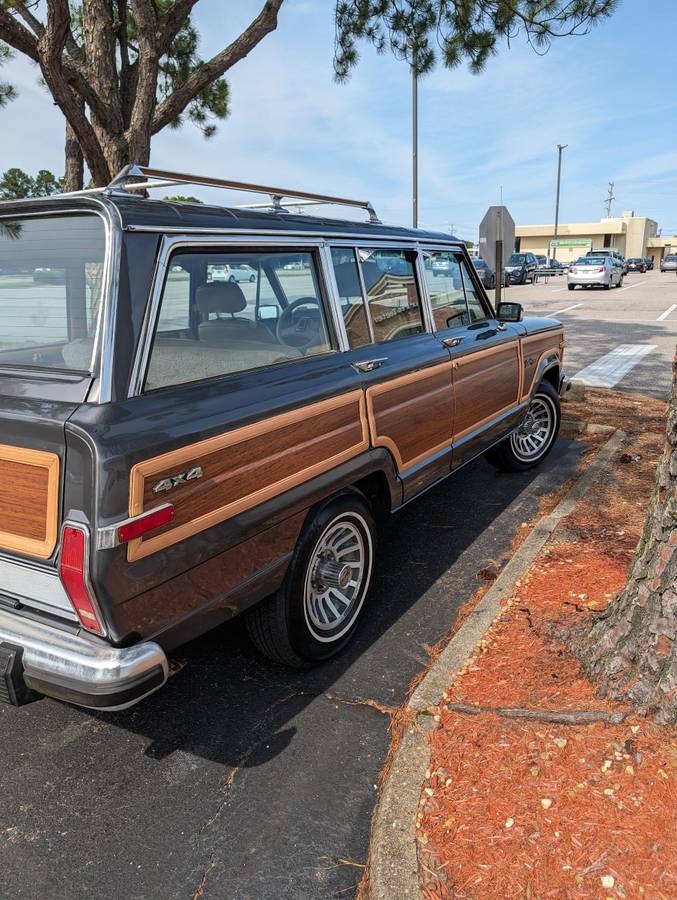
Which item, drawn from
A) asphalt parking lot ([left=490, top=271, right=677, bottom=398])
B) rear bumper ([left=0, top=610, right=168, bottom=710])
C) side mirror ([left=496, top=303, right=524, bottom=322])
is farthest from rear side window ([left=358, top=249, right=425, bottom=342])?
asphalt parking lot ([left=490, top=271, right=677, bottom=398])

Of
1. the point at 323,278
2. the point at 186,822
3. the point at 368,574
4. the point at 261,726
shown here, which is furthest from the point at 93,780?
the point at 323,278

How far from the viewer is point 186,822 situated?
2277 millimetres

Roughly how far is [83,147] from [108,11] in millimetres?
1661

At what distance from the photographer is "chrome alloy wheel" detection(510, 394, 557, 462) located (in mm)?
5766

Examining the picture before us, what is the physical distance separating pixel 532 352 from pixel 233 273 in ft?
10.9

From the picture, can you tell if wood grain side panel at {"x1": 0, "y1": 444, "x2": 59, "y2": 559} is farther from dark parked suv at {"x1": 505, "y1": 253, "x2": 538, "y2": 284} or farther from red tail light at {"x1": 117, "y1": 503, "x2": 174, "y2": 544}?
dark parked suv at {"x1": 505, "y1": 253, "x2": 538, "y2": 284}

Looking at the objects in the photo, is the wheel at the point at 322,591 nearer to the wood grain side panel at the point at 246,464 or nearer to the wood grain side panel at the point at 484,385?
the wood grain side panel at the point at 246,464

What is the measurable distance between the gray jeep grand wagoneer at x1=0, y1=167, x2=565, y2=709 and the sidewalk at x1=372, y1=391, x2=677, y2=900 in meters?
0.84

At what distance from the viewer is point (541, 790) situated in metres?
2.12

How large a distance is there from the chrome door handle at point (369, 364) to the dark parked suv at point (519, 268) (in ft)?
111

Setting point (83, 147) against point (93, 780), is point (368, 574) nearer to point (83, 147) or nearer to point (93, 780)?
point (93, 780)

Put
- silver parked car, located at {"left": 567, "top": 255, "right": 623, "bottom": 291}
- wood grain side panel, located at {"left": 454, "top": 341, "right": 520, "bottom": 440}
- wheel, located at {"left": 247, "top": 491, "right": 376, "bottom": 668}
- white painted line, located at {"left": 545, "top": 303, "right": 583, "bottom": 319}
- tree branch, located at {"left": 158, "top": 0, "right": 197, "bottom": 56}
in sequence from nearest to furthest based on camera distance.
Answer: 1. wheel, located at {"left": 247, "top": 491, "right": 376, "bottom": 668}
2. wood grain side panel, located at {"left": 454, "top": 341, "right": 520, "bottom": 440}
3. tree branch, located at {"left": 158, "top": 0, "right": 197, "bottom": 56}
4. white painted line, located at {"left": 545, "top": 303, "right": 583, "bottom": 319}
5. silver parked car, located at {"left": 567, "top": 255, "right": 623, "bottom": 291}

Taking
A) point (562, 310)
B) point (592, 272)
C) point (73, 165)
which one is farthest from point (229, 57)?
point (592, 272)

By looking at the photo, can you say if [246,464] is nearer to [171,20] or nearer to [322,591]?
[322,591]
